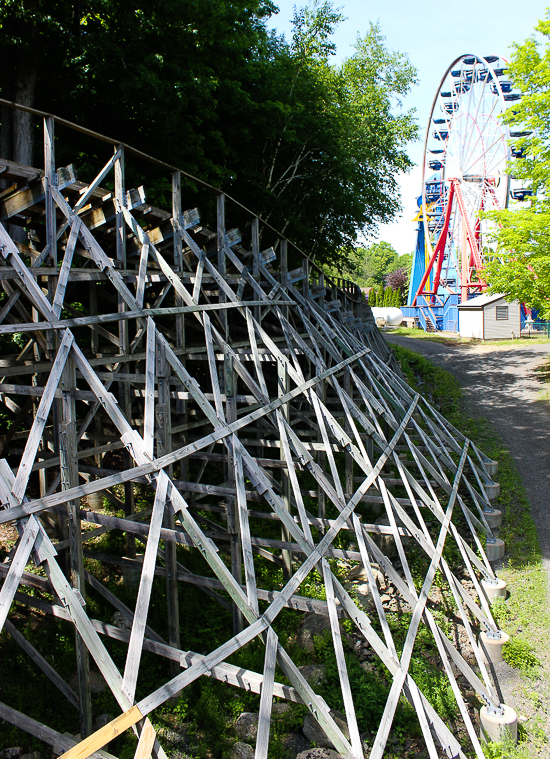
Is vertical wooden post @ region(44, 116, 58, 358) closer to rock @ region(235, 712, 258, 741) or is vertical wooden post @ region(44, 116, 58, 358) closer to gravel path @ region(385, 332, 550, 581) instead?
rock @ region(235, 712, 258, 741)

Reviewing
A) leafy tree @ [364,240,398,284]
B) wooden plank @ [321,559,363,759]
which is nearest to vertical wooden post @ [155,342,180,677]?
wooden plank @ [321,559,363,759]

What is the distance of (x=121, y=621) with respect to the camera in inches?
299

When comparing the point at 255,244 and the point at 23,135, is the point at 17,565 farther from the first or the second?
the point at 23,135

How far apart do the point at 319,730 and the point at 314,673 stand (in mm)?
850

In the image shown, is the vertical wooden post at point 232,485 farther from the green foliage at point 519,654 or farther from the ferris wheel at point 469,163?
the ferris wheel at point 469,163

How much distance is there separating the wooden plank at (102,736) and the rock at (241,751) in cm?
255

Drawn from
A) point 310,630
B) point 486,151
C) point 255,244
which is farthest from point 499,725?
point 486,151

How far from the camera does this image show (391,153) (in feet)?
74.7

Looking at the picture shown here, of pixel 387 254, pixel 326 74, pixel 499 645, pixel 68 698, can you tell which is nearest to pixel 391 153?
pixel 326 74

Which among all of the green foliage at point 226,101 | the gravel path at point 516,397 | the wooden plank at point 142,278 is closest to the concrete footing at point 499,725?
the gravel path at point 516,397

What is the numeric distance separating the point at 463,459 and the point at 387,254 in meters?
111

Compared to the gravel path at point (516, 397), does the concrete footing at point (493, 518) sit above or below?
below

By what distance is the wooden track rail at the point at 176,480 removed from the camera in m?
4.46

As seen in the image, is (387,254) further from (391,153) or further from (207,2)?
(207,2)
